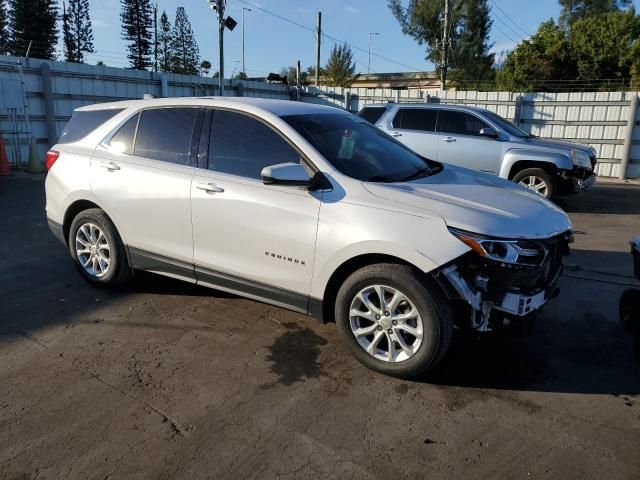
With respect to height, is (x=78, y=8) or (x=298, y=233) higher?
(x=78, y=8)

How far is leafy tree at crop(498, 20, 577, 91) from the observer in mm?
31625

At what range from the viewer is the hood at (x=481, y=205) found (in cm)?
317

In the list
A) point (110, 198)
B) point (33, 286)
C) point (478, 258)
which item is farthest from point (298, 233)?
point (33, 286)

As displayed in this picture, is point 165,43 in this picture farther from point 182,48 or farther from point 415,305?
point 415,305

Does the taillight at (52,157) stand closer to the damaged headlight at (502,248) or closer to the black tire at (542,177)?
the damaged headlight at (502,248)

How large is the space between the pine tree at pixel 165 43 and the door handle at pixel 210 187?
53722 mm

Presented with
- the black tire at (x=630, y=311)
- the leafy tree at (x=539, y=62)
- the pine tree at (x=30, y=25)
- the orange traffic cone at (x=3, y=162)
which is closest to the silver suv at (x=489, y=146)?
the black tire at (x=630, y=311)

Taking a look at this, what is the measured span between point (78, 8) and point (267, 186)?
1997 inches

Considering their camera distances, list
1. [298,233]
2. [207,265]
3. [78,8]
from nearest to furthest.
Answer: [298,233], [207,265], [78,8]

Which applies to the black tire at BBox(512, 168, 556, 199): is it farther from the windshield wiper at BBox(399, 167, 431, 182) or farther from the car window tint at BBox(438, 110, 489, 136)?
the windshield wiper at BBox(399, 167, 431, 182)

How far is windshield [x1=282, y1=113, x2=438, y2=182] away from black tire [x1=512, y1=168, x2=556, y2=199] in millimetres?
5384

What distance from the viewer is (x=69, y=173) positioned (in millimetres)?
4902

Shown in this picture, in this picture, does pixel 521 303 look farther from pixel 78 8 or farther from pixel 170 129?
pixel 78 8

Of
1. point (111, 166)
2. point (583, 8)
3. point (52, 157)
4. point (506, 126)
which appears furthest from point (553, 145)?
point (583, 8)
